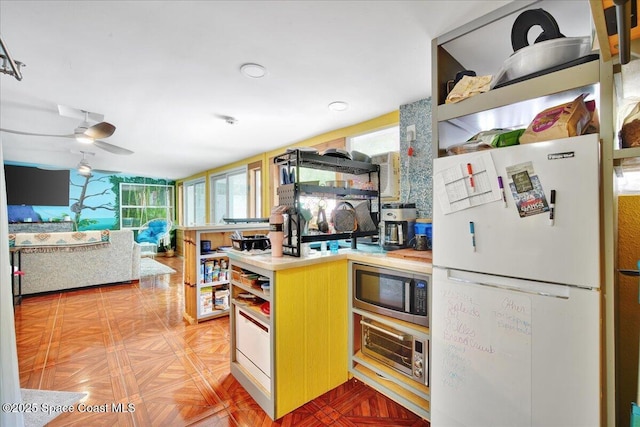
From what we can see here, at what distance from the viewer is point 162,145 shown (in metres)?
4.21

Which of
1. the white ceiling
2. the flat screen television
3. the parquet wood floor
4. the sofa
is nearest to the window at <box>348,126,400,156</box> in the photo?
the white ceiling

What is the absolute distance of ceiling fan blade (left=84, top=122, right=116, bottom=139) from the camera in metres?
2.48

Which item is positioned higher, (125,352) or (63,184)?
(63,184)

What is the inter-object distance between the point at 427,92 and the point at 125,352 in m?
3.43

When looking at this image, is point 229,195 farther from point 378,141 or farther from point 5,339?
point 5,339

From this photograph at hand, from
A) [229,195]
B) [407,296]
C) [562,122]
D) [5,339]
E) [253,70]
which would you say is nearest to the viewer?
[562,122]

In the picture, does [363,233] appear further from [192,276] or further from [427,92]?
[192,276]

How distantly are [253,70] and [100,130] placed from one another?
1669mm

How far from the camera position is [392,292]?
5.60 ft

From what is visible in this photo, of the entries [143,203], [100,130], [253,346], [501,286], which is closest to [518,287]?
[501,286]

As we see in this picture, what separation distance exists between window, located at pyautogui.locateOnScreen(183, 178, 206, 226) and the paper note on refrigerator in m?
6.68

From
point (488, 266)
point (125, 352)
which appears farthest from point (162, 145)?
point (488, 266)

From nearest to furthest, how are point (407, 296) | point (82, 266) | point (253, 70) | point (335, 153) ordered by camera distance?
1. point (407, 296)
2. point (253, 70)
3. point (335, 153)
4. point (82, 266)

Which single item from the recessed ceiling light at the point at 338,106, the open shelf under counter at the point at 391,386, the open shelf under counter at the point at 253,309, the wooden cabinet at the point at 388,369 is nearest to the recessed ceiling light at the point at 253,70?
the recessed ceiling light at the point at 338,106
